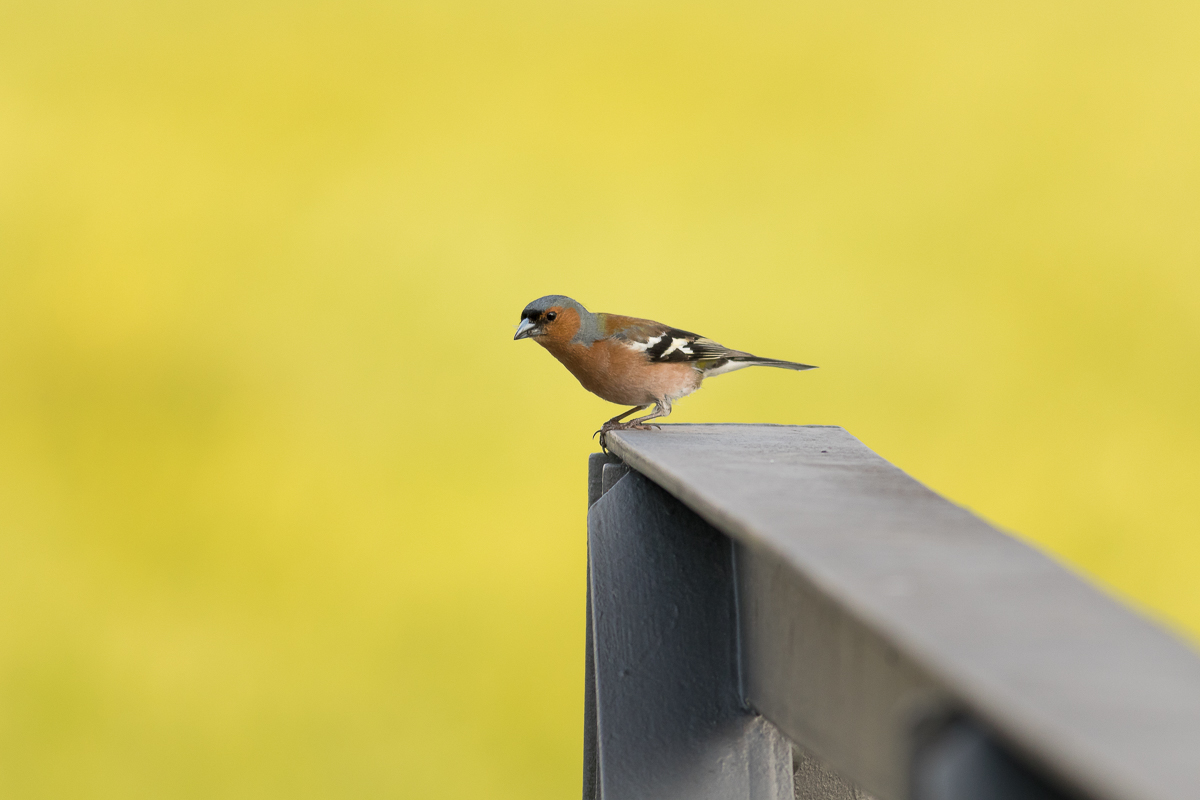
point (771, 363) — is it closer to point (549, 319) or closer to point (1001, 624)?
point (549, 319)

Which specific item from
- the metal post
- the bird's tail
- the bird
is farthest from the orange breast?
the metal post

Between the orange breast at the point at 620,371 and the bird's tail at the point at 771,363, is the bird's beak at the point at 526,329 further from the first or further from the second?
the bird's tail at the point at 771,363

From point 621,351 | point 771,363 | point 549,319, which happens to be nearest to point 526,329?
point 549,319

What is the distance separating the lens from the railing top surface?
46 centimetres

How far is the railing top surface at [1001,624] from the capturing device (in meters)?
0.46

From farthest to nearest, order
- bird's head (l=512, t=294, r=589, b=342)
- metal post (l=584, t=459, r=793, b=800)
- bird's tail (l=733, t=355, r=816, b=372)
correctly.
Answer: bird's tail (l=733, t=355, r=816, b=372) → bird's head (l=512, t=294, r=589, b=342) → metal post (l=584, t=459, r=793, b=800)

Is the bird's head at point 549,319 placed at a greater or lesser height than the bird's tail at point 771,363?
greater

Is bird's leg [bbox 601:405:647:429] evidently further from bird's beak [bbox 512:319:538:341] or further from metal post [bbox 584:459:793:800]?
metal post [bbox 584:459:793:800]

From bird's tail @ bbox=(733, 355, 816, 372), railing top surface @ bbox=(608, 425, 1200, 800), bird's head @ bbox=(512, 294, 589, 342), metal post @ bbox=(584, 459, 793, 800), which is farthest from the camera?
bird's tail @ bbox=(733, 355, 816, 372)

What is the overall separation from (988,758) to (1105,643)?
0.11 metres

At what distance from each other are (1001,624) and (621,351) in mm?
2537

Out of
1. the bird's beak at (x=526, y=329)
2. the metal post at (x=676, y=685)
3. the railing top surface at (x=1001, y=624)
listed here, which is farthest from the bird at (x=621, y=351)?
the railing top surface at (x=1001, y=624)

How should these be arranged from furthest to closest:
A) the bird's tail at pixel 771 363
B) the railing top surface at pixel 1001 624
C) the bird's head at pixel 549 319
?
the bird's tail at pixel 771 363
the bird's head at pixel 549 319
the railing top surface at pixel 1001 624

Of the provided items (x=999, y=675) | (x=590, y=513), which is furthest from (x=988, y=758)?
(x=590, y=513)
